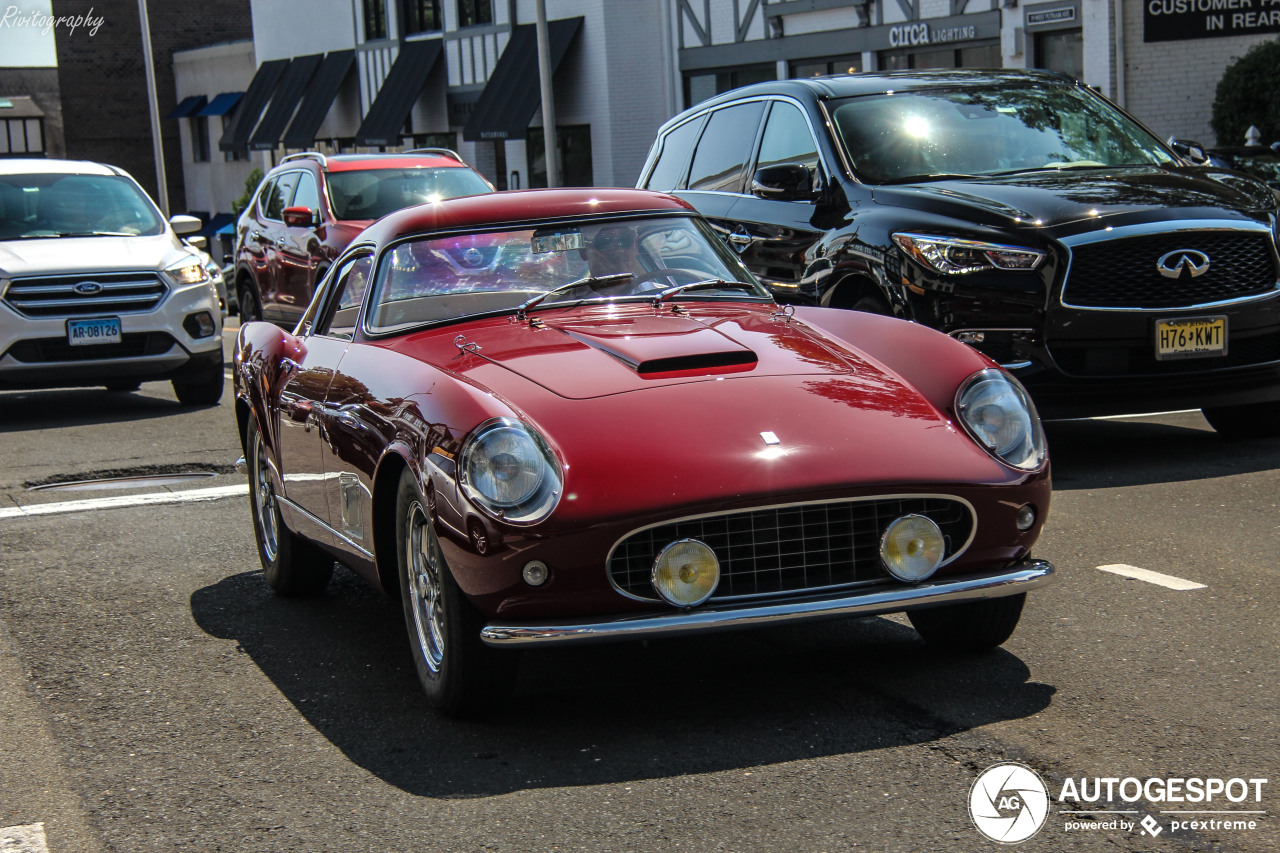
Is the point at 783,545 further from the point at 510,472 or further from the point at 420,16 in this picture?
the point at 420,16

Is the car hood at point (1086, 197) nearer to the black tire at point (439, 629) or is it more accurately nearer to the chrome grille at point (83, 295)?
the black tire at point (439, 629)

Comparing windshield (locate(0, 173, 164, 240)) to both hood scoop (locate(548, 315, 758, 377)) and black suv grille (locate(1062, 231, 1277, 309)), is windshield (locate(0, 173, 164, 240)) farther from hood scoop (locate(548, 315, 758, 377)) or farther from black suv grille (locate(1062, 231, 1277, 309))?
hood scoop (locate(548, 315, 758, 377))

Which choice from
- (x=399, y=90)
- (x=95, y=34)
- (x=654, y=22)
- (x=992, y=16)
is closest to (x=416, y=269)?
(x=992, y=16)

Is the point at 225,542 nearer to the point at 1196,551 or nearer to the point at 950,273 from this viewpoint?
the point at 950,273

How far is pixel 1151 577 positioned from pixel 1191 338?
226 cm

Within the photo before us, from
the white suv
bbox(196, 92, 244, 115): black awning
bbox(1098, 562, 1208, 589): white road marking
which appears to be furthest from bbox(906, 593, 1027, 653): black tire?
bbox(196, 92, 244, 115): black awning

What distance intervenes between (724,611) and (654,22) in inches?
1094

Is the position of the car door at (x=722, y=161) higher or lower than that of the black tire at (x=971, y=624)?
higher

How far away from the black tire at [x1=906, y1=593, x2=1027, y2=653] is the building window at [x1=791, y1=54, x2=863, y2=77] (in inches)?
818

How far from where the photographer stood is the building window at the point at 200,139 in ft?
183

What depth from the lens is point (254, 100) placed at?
46656 millimetres

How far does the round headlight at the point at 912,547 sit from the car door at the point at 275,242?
35.2 feet

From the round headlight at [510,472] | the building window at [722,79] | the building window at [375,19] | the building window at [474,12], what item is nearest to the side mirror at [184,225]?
the round headlight at [510,472]

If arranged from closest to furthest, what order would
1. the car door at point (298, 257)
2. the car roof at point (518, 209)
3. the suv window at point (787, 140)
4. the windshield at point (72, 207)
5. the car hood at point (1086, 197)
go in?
1. the car roof at point (518, 209)
2. the car hood at point (1086, 197)
3. the suv window at point (787, 140)
4. the windshield at point (72, 207)
5. the car door at point (298, 257)
